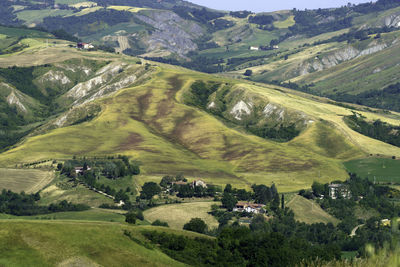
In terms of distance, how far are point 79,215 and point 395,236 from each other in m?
163

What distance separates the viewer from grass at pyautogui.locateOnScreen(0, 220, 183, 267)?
8956 cm

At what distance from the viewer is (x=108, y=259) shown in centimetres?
9381

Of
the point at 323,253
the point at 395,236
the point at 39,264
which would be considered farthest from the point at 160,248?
the point at 395,236

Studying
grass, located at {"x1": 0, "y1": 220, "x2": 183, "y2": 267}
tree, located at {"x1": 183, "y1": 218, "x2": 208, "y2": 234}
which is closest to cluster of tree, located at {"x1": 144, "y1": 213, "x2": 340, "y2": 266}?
grass, located at {"x1": 0, "y1": 220, "x2": 183, "y2": 267}

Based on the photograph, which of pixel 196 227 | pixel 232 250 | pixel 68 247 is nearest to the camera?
pixel 68 247

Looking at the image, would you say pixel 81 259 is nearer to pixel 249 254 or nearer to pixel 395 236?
pixel 249 254

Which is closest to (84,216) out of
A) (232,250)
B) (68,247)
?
(232,250)

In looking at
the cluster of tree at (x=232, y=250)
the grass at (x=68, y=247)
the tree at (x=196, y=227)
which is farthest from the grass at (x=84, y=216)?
the grass at (x=68, y=247)

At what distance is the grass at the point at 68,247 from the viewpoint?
89562 millimetres

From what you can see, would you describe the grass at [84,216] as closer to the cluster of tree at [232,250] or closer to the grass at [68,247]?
the cluster of tree at [232,250]

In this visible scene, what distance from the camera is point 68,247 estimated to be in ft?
314

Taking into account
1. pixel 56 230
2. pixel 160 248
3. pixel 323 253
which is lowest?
pixel 323 253

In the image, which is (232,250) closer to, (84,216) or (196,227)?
(196,227)

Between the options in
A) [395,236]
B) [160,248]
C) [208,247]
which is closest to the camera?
[395,236]
